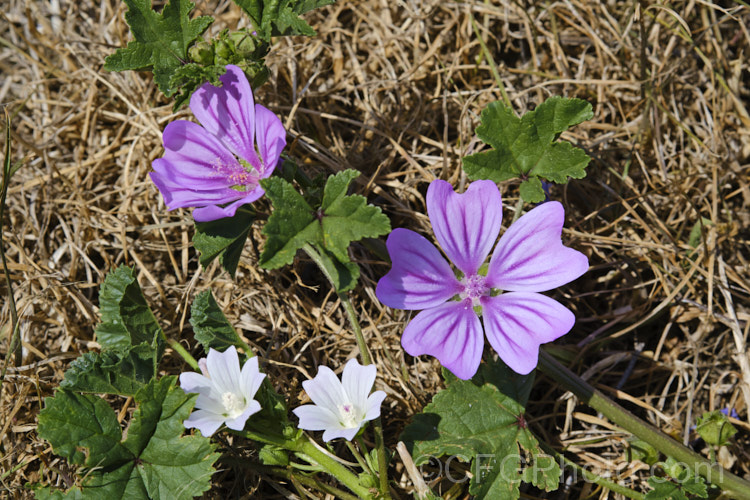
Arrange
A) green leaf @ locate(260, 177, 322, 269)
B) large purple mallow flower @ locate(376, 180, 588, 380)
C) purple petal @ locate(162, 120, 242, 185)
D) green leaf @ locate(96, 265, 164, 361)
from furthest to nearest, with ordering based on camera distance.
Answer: green leaf @ locate(96, 265, 164, 361)
purple petal @ locate(162, 120, 242, 185)
large purple mallow flower @ locate(376, 180, 588, 380)
green leaf @ locate(260, 177, 322, 269)

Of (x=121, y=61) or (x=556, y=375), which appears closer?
(x=121, y=61)

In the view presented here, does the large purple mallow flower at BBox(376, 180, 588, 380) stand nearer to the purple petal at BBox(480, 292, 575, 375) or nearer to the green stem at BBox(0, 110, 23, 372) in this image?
the purple petal at BBox(480, 292, 575, 375)

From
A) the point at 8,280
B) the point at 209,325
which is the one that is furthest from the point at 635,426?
the point at 8,280

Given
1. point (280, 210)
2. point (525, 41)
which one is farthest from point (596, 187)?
point (280, 210)

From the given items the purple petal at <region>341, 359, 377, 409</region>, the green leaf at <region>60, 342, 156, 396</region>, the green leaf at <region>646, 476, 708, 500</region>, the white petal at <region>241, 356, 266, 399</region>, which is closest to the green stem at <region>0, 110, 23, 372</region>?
the green leaf at <region>60, 342, 156, 396</region>

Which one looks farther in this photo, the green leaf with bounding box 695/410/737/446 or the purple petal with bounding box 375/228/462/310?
the green leaf with bounding box 695/410/737/446

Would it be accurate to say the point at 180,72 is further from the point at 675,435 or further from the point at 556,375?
the point at 675,435

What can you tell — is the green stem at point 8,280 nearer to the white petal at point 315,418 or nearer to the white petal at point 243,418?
the white petal at point 243,418

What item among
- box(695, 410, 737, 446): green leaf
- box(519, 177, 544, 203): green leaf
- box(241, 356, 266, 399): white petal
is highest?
box(519, 177, 544, 203): green leaf
